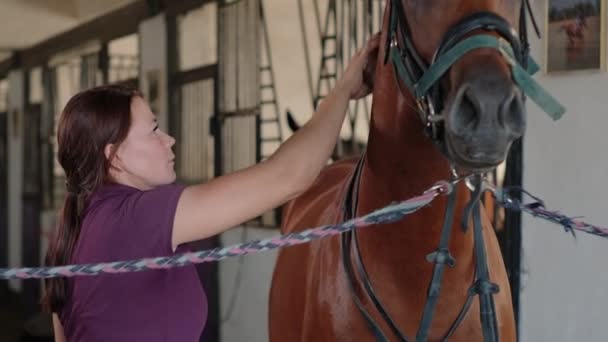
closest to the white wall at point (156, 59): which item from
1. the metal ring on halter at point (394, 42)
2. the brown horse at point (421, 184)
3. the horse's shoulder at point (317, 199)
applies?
the horse's shoulder at point (317, 199)

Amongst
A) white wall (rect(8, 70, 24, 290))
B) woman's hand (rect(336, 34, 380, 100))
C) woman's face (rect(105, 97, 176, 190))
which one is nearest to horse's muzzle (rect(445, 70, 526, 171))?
woman's hand (rect(336, 34, 380, 100))

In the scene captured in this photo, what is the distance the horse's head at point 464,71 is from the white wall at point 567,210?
1.08 metres

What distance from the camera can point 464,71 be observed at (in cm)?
115

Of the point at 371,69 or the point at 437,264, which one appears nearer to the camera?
the point at 437,264

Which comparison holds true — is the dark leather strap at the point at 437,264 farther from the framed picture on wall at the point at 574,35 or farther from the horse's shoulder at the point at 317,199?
the framed picture on wall at the point at 574,35

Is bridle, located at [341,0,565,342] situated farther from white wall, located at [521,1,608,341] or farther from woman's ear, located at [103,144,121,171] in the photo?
white wall, located at [521,1,608,341]

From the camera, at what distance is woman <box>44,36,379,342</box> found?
1.29m

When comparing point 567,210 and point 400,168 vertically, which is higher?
point 400,168

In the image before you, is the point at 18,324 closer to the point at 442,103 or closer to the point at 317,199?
the point at 317,199

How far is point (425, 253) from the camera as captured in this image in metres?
1.49

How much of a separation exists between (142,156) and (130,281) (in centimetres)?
22

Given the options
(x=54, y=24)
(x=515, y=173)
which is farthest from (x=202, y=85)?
(x=54, y=24)

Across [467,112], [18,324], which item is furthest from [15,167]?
[467,112]

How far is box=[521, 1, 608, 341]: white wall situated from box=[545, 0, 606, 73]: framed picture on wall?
0.03 m
